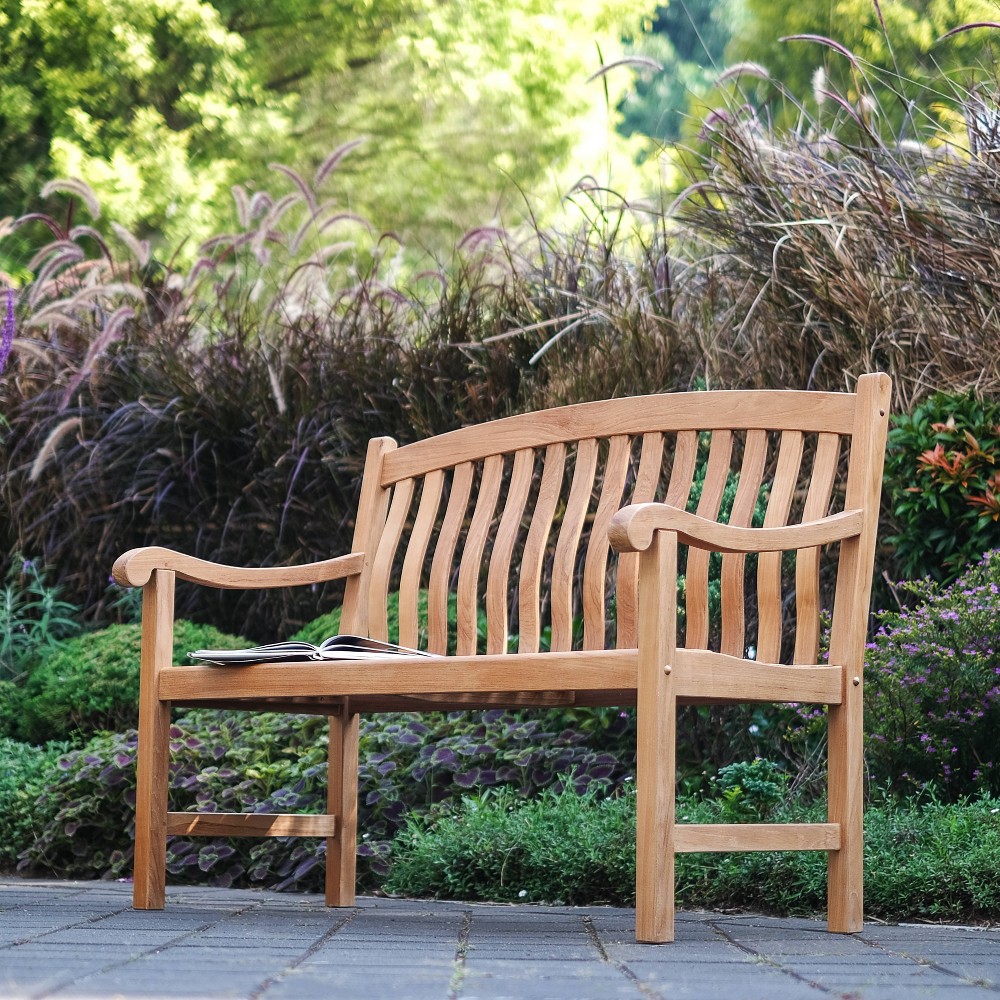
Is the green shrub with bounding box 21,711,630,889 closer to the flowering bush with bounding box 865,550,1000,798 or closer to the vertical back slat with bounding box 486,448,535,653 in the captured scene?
the vertical back slat with bounding box 486,448,535,653

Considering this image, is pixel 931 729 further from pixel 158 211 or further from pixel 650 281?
pixel 158 211

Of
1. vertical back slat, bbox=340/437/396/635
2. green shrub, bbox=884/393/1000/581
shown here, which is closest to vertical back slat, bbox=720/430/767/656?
vertical back slat, bbox=340/437/396/635

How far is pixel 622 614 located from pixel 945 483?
64.2 inches

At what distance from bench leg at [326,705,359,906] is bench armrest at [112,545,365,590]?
1.29ft

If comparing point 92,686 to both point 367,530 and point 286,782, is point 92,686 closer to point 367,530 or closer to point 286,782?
point 286,782

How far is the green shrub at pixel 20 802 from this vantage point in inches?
183

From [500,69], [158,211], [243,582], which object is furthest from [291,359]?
[500,69]

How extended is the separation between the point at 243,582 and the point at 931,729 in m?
2.01

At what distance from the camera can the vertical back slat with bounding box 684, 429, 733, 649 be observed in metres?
3.37

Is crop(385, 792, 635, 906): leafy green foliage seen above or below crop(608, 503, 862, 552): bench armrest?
below

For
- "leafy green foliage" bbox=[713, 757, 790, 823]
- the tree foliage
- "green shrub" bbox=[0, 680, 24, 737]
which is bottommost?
"leafy green foliage" bbox=[713, 757, 790, 823]

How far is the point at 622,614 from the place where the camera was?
139 inches

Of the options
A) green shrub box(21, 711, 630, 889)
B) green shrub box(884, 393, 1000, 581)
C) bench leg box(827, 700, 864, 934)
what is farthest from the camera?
green shrub box(884, 393, 1000, 581)

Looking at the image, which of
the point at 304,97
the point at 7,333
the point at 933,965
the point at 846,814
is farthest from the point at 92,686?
the point at 304,97
